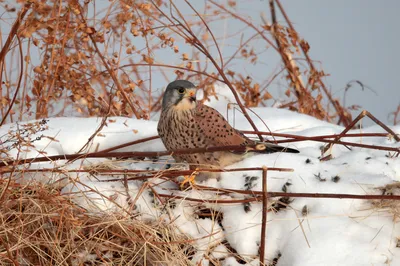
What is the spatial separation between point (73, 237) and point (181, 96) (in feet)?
2.50

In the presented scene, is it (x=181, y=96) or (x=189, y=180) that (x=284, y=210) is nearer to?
(x=189, y=180)

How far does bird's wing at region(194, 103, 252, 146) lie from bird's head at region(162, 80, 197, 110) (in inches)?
2.0

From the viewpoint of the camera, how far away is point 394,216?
103 inches

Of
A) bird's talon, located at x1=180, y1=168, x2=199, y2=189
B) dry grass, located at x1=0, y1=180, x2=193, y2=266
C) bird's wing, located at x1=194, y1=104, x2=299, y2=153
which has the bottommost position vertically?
dry grass, located at x1=0, y1=180, x2=193, y2=266

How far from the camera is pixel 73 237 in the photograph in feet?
8.36

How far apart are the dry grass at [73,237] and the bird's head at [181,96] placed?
21.7 inches

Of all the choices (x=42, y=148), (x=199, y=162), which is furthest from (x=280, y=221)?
(x=42, y=148)

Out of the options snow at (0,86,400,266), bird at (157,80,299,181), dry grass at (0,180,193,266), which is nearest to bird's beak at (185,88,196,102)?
bird at (157,80,299,181)

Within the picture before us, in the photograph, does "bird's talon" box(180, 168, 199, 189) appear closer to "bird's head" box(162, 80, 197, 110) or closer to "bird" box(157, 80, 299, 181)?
"bird" box(157, 80, 299, 181)

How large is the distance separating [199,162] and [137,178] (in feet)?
0.98

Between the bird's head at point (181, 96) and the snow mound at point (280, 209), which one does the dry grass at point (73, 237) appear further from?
the bird's head at point (181, 96)

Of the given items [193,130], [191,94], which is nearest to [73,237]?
[193,130]

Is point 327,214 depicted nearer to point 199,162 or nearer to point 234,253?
point 234,253

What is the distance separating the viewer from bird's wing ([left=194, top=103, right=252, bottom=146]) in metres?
2.87
